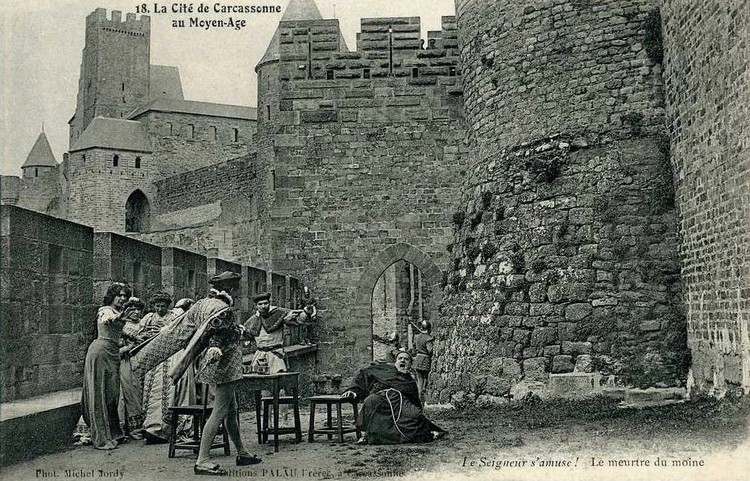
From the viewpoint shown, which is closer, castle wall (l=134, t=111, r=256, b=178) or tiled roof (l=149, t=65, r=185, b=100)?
castle wall (l=134, t=111, r=256, b=178)

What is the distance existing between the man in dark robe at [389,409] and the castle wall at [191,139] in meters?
43.4

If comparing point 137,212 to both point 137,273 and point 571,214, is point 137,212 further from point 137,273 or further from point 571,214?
point 571,214

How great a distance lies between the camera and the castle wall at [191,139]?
51.0 m

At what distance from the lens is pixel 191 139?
52438 millimetres

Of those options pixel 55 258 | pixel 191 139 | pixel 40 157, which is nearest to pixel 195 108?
pixel 191 139

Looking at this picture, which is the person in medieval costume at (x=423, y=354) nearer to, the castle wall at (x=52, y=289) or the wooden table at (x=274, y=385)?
the castle wall at (x=52, y=289)

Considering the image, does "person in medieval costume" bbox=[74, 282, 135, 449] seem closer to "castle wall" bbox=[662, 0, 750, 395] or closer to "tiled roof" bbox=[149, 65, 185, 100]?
"castle wall" bbox=[662, 0, 750, 395]

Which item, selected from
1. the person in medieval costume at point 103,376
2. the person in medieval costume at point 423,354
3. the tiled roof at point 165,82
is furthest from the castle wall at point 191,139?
the person in medieval costume at point 103,376

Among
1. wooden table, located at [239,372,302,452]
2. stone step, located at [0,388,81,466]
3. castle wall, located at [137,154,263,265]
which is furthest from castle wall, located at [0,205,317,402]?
castle wall, located at [137,154,263,265]

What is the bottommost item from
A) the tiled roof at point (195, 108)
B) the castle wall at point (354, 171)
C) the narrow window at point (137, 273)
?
the narrow window at point (137, 273)

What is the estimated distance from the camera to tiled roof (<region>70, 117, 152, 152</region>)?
1948 inches

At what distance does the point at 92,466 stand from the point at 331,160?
34.8 ft

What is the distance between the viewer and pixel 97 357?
22.6ft

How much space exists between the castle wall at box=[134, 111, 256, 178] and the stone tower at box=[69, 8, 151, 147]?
5.16 metres
